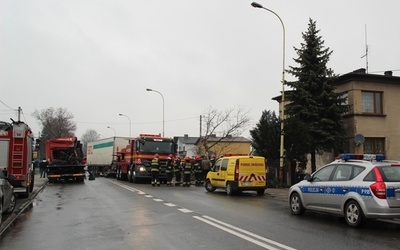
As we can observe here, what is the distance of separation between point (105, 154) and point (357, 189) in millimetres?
33950

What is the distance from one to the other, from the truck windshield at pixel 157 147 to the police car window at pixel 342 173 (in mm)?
17468

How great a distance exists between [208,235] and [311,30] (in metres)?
18.4

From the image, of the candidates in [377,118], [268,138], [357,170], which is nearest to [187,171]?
[268,138]

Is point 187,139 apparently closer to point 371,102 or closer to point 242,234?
point 371,102

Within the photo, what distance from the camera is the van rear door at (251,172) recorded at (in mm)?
17219

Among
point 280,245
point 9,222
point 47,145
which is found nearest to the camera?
point 280,245

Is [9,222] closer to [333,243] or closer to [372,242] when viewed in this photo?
[333,243]

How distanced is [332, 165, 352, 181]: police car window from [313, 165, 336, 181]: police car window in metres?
0.23

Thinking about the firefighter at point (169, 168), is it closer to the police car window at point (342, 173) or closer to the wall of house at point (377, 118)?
the wall of house at point (377, 118)

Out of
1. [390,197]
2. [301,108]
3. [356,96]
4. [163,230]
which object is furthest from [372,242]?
[356,96]

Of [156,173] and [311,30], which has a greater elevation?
[311,30]

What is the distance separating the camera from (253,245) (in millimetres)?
7094

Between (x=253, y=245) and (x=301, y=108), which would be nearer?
(x=253, y=245)

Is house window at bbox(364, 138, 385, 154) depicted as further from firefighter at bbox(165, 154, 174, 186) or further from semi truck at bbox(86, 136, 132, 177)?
semi truck at bbox(86, 136, 132, 177)
